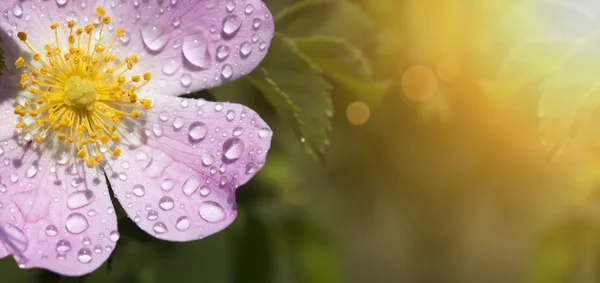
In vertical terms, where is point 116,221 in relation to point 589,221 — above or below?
above

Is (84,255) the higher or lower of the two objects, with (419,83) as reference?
higher

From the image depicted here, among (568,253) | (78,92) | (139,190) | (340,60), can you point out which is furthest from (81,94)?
(568,253)

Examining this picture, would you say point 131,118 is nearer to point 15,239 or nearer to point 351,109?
point 15,239

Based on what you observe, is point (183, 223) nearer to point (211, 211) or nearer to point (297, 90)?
point (211, 211)

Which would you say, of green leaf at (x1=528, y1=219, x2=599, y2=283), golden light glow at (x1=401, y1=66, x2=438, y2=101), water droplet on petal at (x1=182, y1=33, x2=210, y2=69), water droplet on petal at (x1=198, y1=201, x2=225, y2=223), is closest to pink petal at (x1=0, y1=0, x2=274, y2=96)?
water droplet on petal at (x1=182, y1=33, x2=210, y2=69)

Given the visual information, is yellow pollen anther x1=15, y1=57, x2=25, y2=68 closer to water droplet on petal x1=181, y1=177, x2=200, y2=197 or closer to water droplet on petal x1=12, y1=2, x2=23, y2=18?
water droplet on petal x1=12, y1=2, x2=23, y2=18

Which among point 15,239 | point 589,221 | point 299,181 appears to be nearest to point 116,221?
point 15,239
